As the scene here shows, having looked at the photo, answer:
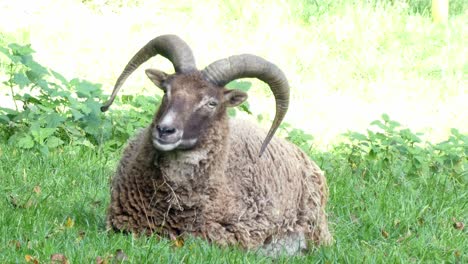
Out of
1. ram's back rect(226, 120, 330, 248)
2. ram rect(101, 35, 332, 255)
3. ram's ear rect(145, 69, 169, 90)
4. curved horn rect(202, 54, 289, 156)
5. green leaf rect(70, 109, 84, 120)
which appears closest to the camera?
ram rect(101, 35, 332, 255)

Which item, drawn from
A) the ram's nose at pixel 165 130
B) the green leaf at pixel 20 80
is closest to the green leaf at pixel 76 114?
the green leaf at pixel 20 80

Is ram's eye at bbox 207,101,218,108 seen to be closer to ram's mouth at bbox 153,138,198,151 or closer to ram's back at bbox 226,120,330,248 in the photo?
ram's mouth at bbox 153,138,198,151

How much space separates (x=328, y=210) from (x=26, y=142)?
2.73 m

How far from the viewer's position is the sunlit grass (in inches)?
559

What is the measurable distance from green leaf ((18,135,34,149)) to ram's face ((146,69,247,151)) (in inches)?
91.6

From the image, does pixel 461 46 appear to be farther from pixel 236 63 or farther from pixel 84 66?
pixel 236 63

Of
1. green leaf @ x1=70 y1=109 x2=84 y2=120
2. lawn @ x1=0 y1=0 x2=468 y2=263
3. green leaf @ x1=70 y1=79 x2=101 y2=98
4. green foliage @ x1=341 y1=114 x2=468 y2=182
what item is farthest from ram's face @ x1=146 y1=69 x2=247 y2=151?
green foliage @ x1=341 y1=114 x2=468 y2=182

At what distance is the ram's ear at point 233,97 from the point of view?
23.0 feet

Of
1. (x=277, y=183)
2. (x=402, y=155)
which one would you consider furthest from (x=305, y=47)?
(x=277, y=183)

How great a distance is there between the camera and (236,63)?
6.88m

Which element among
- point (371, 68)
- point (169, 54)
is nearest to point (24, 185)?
point (169, 54)

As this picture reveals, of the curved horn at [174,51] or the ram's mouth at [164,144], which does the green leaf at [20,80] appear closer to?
the curved horn at [174,51]

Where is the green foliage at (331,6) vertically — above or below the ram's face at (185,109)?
above

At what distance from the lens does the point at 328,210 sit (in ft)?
27.9
